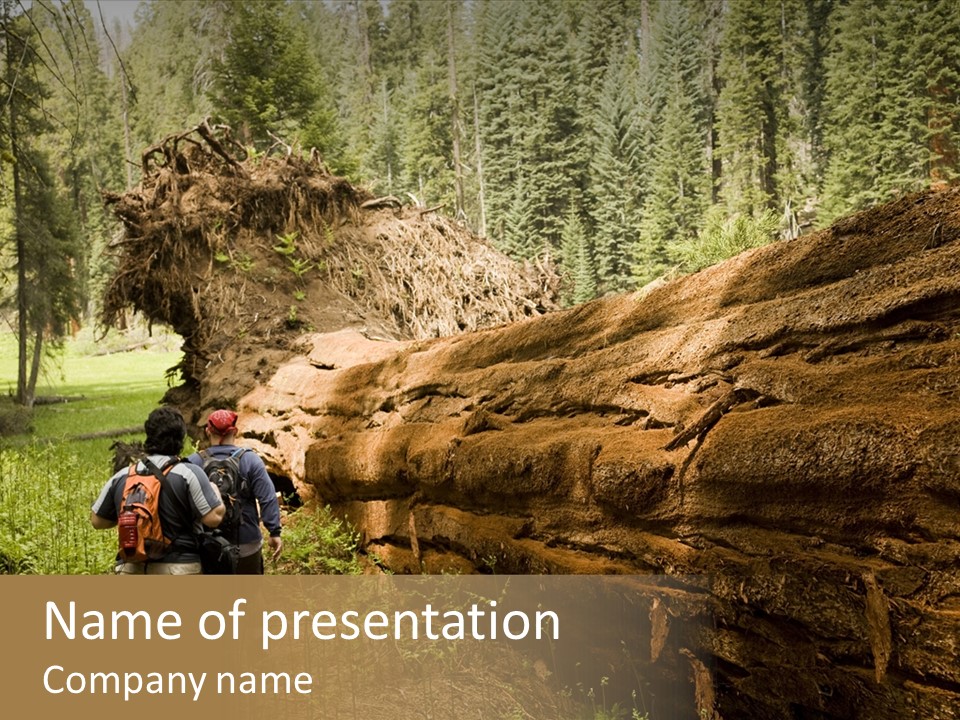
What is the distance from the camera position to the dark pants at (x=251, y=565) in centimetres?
502

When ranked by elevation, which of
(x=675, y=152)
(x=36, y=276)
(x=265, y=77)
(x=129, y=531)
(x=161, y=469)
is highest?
(x=265, y=77)

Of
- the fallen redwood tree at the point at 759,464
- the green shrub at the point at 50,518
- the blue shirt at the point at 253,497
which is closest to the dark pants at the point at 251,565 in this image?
the blue shirt at the point at 253,497

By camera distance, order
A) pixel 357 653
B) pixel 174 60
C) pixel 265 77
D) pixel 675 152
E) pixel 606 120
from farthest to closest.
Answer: pixel 174 60
pixel 606 120
pixel 675 152
pixel 265 77
pixel 357 653

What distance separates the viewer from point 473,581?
499 cm

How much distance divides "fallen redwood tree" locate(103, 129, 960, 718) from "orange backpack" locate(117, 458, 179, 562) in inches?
81.2

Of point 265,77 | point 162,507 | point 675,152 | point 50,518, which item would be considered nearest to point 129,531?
point 162,507

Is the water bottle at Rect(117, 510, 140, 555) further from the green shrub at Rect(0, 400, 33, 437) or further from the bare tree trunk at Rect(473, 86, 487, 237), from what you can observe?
the bare tree trunk at Rect(473, 86, 487, 237)

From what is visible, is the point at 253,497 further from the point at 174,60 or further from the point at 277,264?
the point at 174,60

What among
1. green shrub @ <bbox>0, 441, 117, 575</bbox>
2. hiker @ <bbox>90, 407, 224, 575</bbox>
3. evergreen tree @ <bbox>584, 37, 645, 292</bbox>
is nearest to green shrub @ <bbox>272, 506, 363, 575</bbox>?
green shrub @ <bbox>0, 441, 117, 575</bbox>

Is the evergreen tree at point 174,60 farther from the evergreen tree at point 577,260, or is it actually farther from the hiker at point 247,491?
the hiker at point 247,491

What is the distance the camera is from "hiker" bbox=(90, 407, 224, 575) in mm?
3963

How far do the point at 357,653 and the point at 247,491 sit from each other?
1459 millimetres

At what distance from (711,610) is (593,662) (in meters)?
1.09

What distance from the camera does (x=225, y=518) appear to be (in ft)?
15.6
